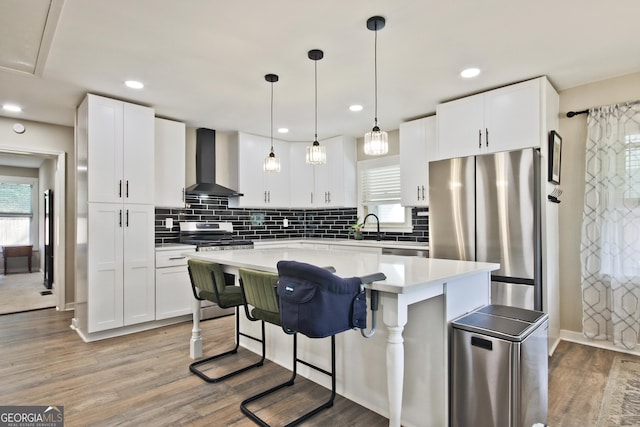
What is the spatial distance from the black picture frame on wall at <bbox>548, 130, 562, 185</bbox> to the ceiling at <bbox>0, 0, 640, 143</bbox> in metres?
0.52

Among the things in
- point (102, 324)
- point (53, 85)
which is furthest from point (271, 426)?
point (53, 85)

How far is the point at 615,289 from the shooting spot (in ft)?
9.94

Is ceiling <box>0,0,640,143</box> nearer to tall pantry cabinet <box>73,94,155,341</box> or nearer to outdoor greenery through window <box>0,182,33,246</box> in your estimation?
tall pantry cabinet <box>73,94,155,341</box>

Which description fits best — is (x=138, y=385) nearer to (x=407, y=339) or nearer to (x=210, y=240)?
(x=407, y=339)

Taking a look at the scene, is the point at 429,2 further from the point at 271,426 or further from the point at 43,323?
the point at 43,323

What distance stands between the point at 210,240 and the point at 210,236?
0.21m

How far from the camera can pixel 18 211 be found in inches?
321

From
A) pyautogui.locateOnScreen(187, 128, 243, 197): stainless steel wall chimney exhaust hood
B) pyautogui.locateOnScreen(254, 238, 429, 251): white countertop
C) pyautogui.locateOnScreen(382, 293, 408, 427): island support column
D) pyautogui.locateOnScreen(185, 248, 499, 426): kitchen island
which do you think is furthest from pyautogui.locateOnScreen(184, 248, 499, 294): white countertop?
pyautogui.locateOnScreen(187, 128, 243, 197): stainless steel wall chimney exhaust hood

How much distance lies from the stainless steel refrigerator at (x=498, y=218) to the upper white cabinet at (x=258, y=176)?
257cm

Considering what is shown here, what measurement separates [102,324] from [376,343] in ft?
9.33

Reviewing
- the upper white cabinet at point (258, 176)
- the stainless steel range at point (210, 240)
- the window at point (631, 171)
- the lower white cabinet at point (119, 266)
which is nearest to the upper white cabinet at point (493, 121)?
the window at point (631, 171)

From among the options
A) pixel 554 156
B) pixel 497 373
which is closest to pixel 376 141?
pixel 497 373

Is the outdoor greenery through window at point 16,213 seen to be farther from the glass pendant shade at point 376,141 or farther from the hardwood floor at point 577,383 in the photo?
the hardwood floor at point 577,383

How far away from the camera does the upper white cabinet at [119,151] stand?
11.3ft
